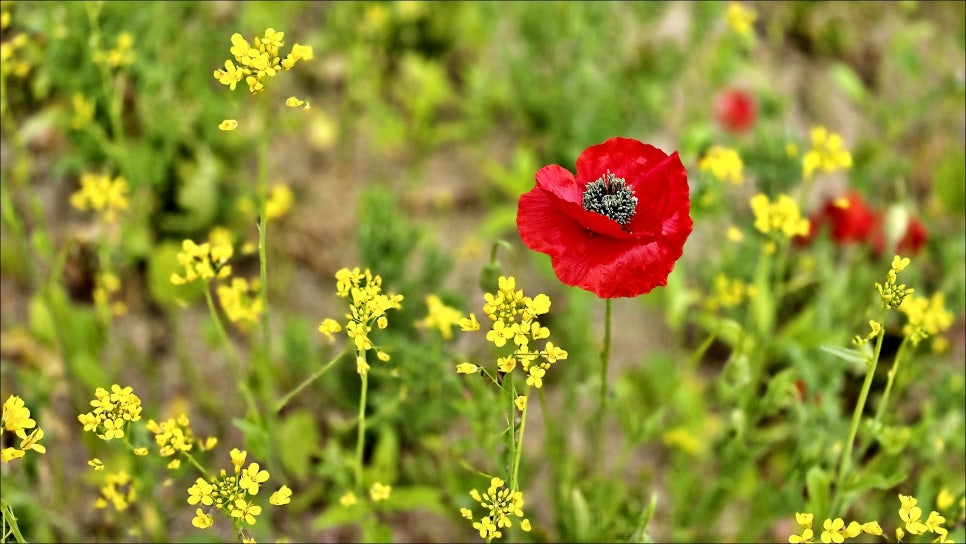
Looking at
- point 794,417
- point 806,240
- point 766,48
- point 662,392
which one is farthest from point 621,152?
point 766,48

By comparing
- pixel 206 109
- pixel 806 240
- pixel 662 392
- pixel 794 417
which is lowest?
pixel 662 392

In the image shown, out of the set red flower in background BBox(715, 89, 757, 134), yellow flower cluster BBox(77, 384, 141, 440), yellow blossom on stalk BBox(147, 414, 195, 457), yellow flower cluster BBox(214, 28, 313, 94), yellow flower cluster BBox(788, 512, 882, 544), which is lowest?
yellow blossom on stalk BBox(147, 414, 195, 457)

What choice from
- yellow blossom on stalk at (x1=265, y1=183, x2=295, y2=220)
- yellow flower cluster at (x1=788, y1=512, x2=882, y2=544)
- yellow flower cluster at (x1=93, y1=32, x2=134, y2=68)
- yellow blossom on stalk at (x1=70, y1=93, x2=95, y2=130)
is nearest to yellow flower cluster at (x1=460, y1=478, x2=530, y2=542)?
yellow flower cluster at (x1=788, y1=512, x2=882, y2=544)

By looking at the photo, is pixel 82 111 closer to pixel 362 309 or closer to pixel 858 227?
pixel 362 309

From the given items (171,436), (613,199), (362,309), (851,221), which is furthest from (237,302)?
(851,221)

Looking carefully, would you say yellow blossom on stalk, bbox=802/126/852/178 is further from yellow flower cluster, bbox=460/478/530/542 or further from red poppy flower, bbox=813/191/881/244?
yellow flower cluster, bbox=460/478/530/542

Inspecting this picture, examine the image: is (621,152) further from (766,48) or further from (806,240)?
(766,48)
